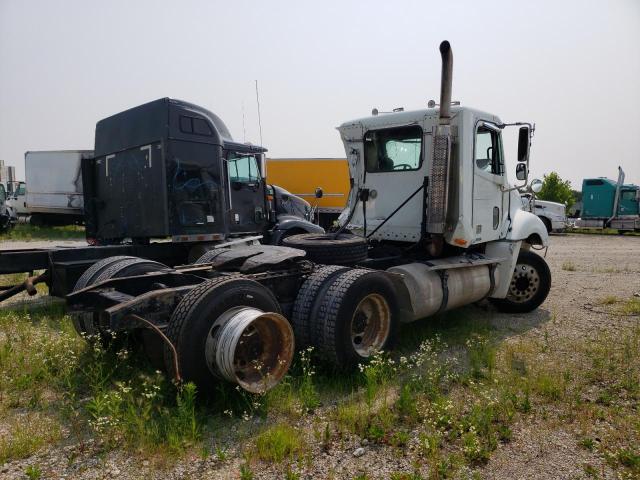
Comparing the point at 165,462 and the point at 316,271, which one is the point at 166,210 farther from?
the point at 165,462

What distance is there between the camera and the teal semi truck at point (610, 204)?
2683cm

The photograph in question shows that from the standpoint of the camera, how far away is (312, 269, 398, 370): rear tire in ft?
13.5

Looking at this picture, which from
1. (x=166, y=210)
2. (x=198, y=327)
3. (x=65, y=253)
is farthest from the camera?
(x=166, y=210)

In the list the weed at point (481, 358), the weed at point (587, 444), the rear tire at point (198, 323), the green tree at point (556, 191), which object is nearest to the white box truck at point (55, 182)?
the rear tire at point (198, 323)

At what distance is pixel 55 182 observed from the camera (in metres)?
20.2

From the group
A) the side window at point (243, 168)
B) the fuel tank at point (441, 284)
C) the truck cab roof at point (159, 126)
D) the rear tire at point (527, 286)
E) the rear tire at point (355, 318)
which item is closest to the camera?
the rear tire at point (355, 318)

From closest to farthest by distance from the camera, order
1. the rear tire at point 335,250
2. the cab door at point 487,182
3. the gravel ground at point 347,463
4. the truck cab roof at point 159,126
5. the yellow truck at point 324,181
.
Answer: the gravel ground at point 347,463 < the rear tire at point 335,250 < the cab door at point 487,182 < the truck cab roof at point 159,126 < the yellow truck at point 324,181

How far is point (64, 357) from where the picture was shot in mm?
4453

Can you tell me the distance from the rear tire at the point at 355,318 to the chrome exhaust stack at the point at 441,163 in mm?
1604

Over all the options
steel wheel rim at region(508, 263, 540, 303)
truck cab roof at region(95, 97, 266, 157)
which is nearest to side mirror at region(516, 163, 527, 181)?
steel wheel rim at region(508, 263, 540, 303)

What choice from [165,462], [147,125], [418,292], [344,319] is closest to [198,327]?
[165,462]

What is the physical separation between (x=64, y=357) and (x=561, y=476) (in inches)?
168

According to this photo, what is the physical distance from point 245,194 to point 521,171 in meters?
5.27

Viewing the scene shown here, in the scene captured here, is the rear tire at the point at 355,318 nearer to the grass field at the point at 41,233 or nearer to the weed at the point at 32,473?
the weed at the point at 32,473
